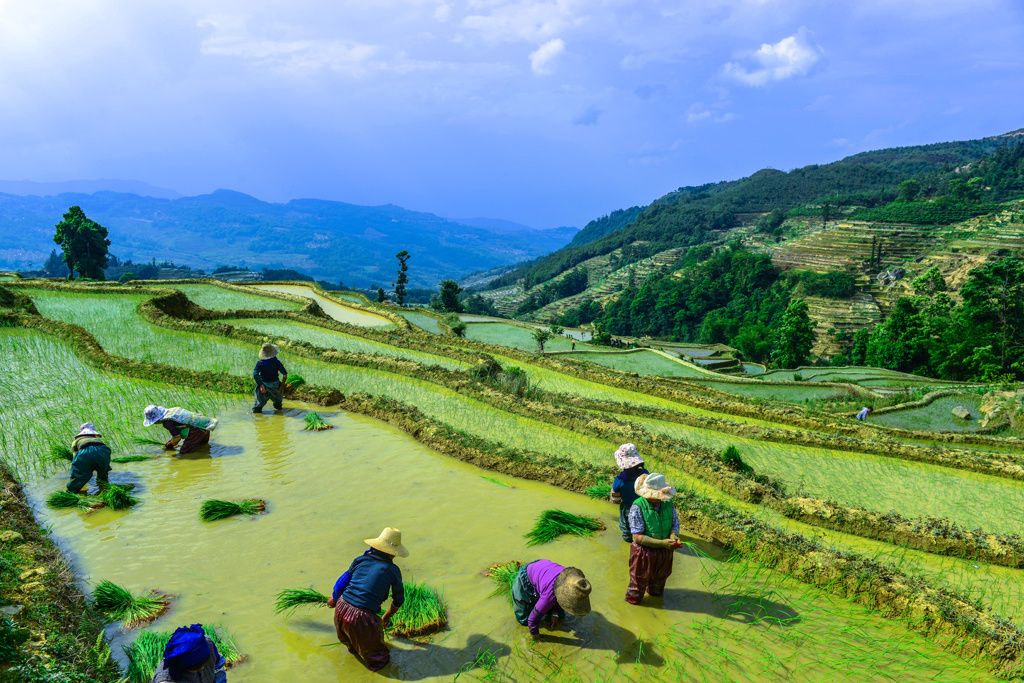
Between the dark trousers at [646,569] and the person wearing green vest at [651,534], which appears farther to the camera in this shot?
the dark trousers at [646,569]

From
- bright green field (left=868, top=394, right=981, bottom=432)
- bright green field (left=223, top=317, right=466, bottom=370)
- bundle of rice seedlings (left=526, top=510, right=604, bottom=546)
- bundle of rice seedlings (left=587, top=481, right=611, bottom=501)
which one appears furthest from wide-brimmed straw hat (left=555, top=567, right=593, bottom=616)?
bright green field (left=868, top=394, right=981, bottom=432)

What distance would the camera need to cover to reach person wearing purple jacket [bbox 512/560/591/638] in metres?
4.78

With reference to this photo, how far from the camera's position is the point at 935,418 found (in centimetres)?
1931

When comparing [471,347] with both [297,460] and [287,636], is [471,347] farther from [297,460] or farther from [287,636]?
[287,636]

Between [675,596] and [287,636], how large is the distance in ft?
12.7

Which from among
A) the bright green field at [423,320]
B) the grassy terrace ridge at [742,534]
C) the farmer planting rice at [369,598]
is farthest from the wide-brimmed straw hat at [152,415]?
the bright green field at [423,320]

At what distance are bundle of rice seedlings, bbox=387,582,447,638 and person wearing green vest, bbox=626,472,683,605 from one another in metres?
1.94

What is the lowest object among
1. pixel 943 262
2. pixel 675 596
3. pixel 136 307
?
pixel 675 596

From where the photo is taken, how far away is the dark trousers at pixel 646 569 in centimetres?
565

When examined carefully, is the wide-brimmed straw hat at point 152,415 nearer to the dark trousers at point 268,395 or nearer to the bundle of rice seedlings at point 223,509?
the dark trousers at point 268,395

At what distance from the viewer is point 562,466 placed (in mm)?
9055

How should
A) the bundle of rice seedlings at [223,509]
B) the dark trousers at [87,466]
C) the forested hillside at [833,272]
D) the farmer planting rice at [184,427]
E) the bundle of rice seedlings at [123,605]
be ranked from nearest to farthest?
the bundle of rice seedlings at [123,605], the bundle of rice seedlings at [223,509], the dark trousers at [87,466], the farmer planting rice at [184,427], the forested hillside at [833,272]

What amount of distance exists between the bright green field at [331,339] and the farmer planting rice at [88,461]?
9119mm

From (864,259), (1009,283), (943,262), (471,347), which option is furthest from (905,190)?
(471,347)
